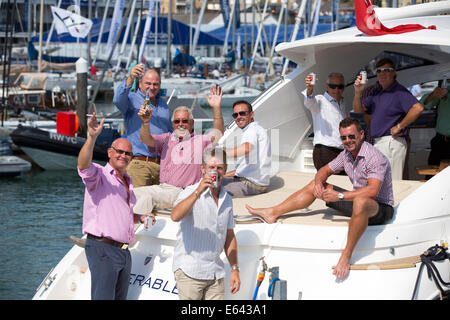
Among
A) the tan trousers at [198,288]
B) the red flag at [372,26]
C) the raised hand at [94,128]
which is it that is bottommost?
the tan trousers at [198,288]

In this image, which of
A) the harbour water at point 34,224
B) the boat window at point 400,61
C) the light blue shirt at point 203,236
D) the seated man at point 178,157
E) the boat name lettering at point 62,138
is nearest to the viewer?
the light blue shirt at point 203,236


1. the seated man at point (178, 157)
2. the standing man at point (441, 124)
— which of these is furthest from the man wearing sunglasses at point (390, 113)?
the seated man at point (178, 157)

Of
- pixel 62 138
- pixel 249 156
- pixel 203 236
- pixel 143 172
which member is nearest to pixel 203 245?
pixel 203 236

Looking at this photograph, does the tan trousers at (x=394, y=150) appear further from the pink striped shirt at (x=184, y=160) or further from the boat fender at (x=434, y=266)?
the pink striped shirt at (x=184, y=160)

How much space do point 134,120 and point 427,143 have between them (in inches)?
180

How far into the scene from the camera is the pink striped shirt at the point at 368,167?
5.09m

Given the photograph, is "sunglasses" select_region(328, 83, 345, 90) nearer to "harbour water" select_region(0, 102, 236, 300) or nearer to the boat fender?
the boat fender

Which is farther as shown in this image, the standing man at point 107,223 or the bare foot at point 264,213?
the bare foot at point 264,213

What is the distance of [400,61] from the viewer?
29.6 feet

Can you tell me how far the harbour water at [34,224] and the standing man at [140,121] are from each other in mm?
3120

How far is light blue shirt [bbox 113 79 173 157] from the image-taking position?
6.56m

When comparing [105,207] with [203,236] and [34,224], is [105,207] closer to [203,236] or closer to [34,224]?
[203,236]

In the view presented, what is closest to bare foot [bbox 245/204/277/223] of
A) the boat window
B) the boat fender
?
the boat fender

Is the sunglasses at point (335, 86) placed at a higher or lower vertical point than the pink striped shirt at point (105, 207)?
higher
